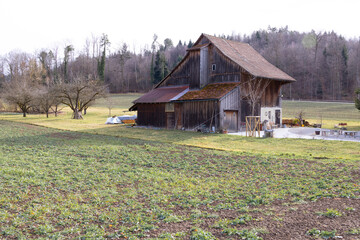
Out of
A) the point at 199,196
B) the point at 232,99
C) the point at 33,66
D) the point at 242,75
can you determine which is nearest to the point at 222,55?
the point at 242,75

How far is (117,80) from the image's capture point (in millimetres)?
109438

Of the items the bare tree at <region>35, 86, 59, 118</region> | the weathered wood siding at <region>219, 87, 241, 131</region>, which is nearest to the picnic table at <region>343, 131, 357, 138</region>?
the weathered wood siding at <region>219, 87, 241, 131</region>

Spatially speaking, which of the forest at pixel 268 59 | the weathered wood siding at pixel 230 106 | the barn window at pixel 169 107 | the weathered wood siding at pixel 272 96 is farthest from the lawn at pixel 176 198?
the forest at pixel 268 59

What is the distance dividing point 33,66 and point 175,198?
9489 centimetres

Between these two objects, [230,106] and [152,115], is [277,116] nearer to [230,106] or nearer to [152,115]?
[230,106]

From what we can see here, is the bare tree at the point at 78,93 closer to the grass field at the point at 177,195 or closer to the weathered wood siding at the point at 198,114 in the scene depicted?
the weathered wood siding at the point at 198,114

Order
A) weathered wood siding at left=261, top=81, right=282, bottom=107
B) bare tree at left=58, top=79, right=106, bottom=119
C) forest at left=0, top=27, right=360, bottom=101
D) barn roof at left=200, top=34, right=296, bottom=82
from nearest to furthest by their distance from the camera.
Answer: barn roof at left=200, top=34, right=296, bottom=82
weathered wood siding at left=261, top=81, right=282, bottom=107
bare tree at left=58, top=79, right=106, bottom=119
forest at left=0, top=27, right=360, bottom=101

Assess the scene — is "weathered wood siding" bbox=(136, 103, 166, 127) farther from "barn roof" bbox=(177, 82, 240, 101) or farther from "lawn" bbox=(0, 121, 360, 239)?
"lawn" bbox=(0, 121, 360, 239)

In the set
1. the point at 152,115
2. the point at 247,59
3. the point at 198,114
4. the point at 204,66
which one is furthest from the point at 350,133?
the point at 152,115

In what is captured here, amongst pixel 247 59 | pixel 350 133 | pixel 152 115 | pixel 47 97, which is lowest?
pixel 350 133

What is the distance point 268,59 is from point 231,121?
236 feet

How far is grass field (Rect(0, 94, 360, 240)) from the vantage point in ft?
22.5

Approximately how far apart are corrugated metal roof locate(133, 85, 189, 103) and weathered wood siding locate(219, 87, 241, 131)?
5.87 m

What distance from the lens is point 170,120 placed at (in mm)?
33812
